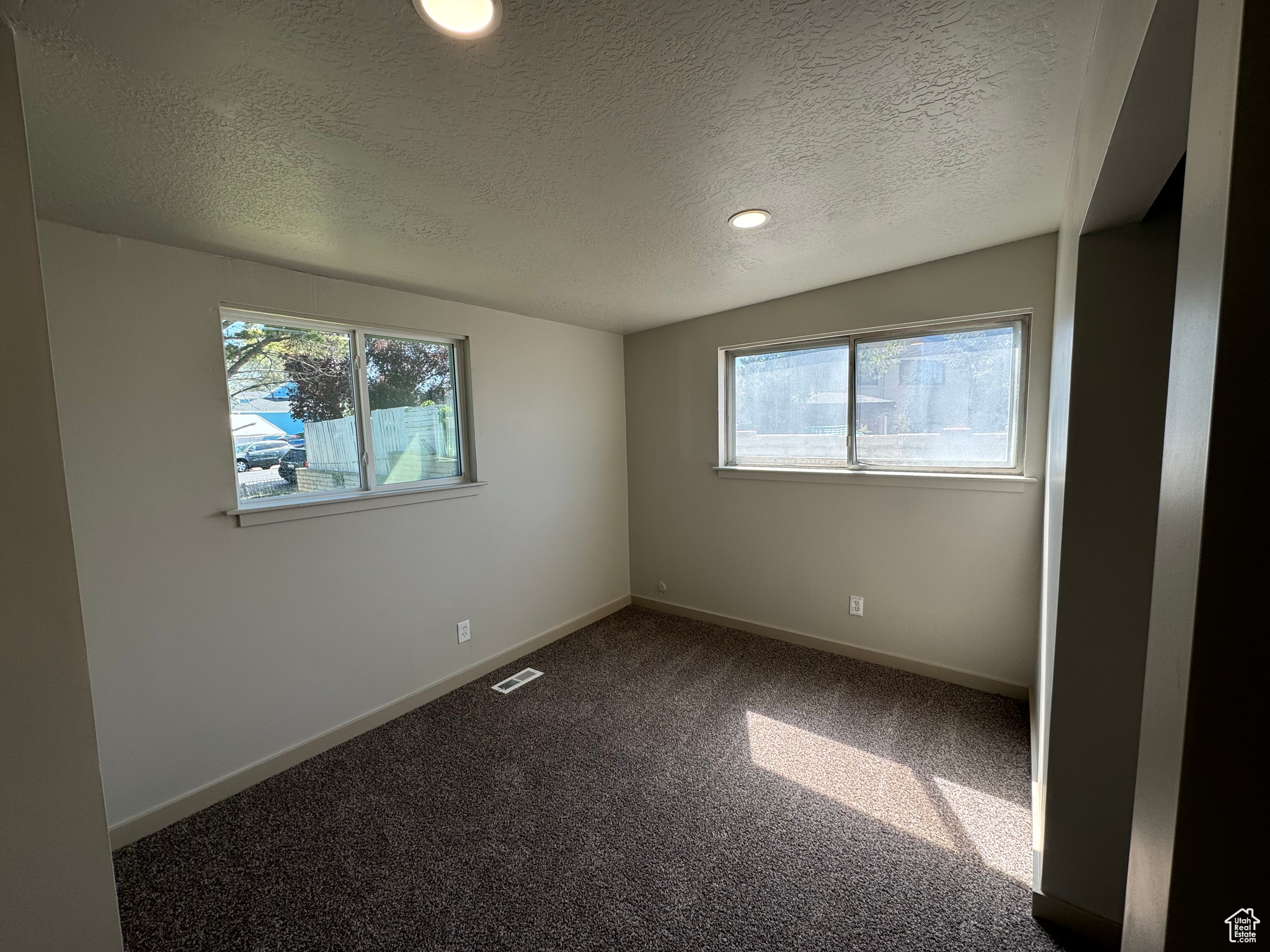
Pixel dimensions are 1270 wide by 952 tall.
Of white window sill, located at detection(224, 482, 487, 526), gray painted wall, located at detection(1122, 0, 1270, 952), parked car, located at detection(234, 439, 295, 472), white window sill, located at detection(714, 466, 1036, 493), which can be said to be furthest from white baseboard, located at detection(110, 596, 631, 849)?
gray painted wall, located at detection(1122, 0, 1270, 952)

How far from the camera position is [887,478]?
2953 mm

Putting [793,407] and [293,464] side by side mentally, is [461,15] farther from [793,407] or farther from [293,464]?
[793,407]

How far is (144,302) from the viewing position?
75.4 inches

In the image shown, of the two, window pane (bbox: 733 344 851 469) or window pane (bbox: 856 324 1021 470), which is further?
window pane (bbox: 733 344 851 469)

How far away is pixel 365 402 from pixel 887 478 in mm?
2891

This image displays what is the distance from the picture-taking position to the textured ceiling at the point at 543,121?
101cm

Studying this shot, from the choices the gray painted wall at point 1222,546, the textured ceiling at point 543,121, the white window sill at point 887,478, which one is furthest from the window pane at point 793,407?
the gray painted wall at point 1222,546

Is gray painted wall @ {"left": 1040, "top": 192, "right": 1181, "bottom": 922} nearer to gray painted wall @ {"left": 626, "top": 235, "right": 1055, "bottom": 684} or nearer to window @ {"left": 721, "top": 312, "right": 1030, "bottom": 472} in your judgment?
gray painted wall @ {"left": 626, "top": 235, "right": 1055, "bottom": 684}

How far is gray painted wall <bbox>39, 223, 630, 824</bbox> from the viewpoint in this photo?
1.83 metres

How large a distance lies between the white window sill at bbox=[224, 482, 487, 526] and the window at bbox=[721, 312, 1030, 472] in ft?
6.19

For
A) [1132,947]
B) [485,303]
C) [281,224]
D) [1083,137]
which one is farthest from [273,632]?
[1083,137]

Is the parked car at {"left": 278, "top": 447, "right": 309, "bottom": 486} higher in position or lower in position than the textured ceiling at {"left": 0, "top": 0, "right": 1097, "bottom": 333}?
lower

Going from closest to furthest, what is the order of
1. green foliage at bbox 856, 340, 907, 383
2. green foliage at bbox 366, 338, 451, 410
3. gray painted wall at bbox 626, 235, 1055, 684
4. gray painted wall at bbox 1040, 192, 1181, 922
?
gray painted wall at bbox 1040, 192, 1181, 922 → gray painted wall at bbox 626, 235, 1055, 684 → green foliage at bbox 366, 338, 451, 410 → green foliage at bbox 856, 340, 907, 383

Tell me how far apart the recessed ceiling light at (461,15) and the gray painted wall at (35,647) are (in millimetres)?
767
